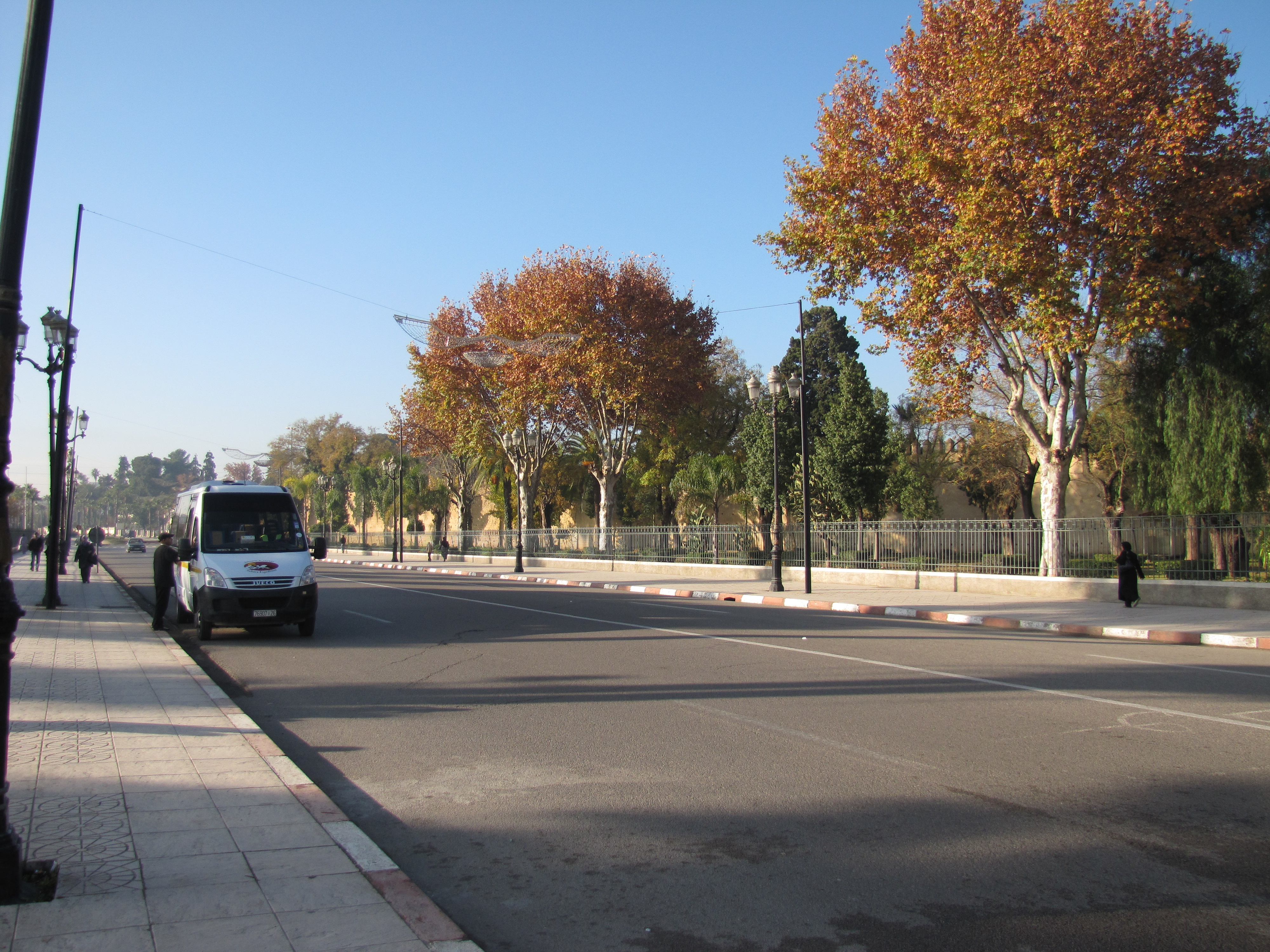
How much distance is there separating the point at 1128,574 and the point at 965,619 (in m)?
3.74

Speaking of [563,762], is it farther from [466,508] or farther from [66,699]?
[466,508]

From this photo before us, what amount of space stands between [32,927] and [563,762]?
12.0 feet

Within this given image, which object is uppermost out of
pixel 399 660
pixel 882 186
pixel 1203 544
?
pixel 882 186

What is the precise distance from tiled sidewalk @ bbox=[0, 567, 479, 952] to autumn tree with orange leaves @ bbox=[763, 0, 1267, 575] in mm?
19070

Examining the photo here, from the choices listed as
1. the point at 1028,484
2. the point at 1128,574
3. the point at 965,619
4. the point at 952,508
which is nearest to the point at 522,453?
the point at 1028,484

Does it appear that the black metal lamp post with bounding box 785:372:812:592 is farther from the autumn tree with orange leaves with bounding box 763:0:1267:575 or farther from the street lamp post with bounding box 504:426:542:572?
the street lamp post with bounding box 504:426:542:572

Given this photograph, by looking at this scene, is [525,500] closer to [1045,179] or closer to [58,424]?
[58,424]

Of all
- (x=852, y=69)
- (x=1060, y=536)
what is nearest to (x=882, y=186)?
(x=852, y=69)

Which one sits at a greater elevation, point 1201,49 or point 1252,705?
point 1201,49

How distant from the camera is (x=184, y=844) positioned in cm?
489

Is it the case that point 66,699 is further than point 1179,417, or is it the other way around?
point 1179,417

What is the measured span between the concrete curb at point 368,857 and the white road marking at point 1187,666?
1030cm

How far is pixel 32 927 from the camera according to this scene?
3799mm

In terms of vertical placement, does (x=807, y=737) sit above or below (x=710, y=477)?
below
